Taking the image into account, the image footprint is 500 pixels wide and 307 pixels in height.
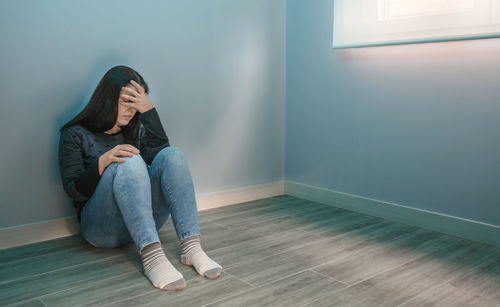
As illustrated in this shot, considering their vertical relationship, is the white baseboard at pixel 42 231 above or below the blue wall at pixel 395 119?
below

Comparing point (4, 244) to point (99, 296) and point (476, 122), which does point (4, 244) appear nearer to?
point (99, 296)

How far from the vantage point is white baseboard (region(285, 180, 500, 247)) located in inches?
82.4

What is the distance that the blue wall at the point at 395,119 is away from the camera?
208cm

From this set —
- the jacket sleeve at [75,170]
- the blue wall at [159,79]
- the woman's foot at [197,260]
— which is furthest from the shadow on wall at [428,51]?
the jacket sleeve at [75,170]

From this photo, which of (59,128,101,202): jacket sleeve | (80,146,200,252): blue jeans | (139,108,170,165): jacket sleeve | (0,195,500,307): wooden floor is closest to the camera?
(0,195,500,307): wooden floor

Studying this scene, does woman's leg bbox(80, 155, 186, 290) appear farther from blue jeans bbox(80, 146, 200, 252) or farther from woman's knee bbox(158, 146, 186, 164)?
woman's knee bbox(158, 146, 186, 164)

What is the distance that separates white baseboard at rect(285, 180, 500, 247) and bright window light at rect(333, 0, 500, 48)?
85 cm

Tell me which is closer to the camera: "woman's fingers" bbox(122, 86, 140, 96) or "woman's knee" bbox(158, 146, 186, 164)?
"woman's knee" bbox(158, 146, 186, 164)

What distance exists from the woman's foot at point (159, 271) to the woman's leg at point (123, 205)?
0.04m

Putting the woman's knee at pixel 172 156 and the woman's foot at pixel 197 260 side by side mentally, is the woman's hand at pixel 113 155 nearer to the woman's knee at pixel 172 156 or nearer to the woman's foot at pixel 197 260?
the woman's knee at pixel 172 156

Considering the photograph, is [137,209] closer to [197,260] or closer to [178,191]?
[178,191]

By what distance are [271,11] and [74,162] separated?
1.61 meters

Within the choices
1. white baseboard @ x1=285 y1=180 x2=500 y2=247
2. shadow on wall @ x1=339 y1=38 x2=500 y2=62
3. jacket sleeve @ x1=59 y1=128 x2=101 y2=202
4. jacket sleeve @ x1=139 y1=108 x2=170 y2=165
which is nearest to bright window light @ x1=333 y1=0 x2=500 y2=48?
shadow on wall @ x1=339 y1=38 x2=500 y2=62

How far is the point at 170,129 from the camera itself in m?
2.49
